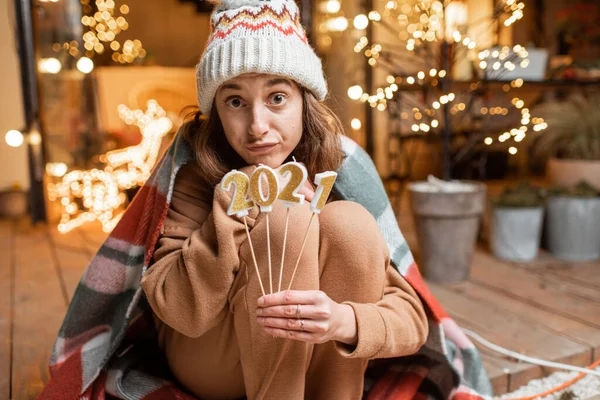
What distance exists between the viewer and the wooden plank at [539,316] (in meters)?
1.38

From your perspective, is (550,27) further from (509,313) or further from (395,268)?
(395,268)

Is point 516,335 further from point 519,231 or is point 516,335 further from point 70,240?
point 70,240

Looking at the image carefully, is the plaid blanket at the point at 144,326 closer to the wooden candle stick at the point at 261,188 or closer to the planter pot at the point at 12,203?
the wooden candle stick at the point at 261,188

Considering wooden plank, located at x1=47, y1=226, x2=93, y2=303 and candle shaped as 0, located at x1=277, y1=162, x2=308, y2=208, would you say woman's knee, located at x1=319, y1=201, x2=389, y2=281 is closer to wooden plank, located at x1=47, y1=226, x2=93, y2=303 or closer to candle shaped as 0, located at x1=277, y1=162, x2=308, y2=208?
candle shaped as 0, located at x1=277, y1=162, x2=308, y2=208

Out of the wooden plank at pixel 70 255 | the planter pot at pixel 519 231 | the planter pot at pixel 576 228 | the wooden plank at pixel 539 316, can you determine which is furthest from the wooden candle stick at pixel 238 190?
the planter pot at pixel 576 228

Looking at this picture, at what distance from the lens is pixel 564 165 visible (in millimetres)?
2379

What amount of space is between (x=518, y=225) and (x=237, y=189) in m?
1.62

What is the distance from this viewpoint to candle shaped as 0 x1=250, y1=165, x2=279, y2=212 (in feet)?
2.54

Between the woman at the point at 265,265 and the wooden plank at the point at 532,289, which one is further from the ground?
the woman at the point at 265,265

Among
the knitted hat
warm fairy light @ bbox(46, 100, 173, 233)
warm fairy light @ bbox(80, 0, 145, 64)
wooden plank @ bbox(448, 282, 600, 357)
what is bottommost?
wooden plank @ bbox(448, 282, 600, 357)

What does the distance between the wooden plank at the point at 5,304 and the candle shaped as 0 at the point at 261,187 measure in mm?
759

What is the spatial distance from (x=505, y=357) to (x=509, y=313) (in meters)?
0.30

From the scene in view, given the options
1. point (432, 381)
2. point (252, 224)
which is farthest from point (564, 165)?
point (252, 224)

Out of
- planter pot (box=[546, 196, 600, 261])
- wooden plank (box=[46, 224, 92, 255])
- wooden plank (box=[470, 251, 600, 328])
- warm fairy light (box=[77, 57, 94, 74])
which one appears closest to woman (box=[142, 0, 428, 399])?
wooden plank (box=[470, 251, 600, 328])
